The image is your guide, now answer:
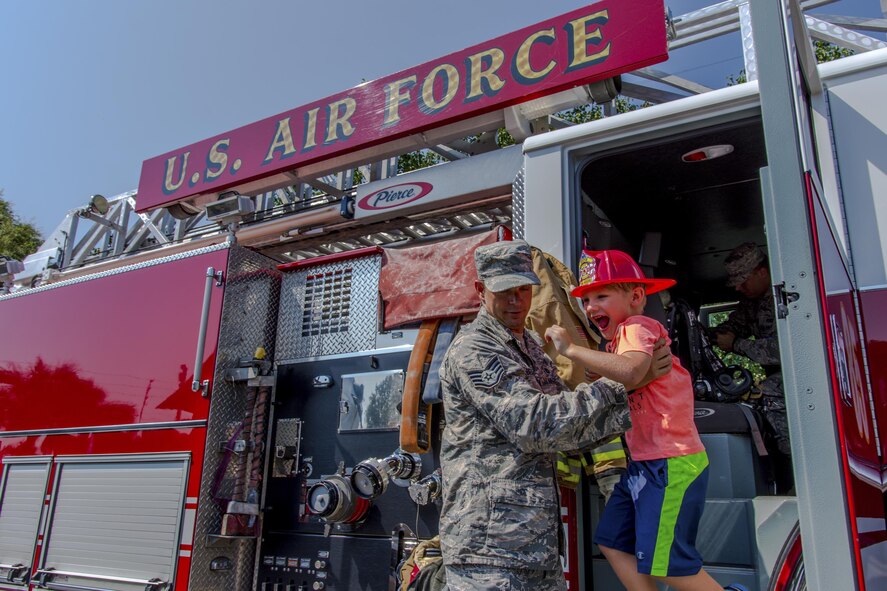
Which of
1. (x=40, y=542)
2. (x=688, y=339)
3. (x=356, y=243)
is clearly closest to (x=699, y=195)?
(x=688, y=339)

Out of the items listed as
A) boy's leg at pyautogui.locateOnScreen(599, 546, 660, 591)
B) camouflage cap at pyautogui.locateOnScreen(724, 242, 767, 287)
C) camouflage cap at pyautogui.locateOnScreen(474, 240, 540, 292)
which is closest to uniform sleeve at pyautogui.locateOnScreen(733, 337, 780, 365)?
camouflage cap at pyautogui.locateOnScreen(724, 242, 767, 287)

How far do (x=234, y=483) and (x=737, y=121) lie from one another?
10.0ft

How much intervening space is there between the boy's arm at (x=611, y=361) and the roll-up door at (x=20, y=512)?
399 cm

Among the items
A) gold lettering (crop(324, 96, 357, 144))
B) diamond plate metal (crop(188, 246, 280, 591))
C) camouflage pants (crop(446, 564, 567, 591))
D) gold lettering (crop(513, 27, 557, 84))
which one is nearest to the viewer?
camouflage pants (crop(446, 564, 567, 591))

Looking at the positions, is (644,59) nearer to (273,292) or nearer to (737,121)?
(737,121)

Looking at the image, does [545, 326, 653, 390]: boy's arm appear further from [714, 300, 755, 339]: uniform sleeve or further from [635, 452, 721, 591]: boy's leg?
[714, 300, 755, 339]: uniform sleeve

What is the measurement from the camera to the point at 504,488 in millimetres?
2021

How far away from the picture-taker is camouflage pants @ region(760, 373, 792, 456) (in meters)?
3.13

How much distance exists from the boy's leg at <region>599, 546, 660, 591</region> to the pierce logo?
7.53 feet

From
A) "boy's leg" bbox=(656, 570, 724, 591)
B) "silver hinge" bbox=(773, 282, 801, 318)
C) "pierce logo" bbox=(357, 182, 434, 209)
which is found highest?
"pierce logo" bbox=(357, 182, 434, 209)

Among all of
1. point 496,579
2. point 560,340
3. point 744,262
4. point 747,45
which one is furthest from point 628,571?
point 747,45

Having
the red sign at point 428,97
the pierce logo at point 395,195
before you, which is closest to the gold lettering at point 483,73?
the red sign at point 428,97

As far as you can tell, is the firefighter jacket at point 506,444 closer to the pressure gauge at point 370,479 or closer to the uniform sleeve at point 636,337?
the uniform sleeve at point 636,337

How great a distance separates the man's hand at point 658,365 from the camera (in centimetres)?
224
